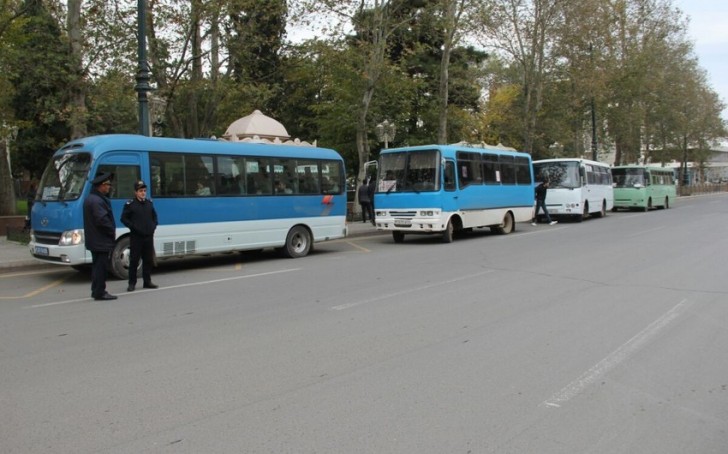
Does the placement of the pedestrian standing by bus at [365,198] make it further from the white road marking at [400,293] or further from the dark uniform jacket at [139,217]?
the dark uniform jacket at [139,217]

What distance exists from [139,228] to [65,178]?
255cm

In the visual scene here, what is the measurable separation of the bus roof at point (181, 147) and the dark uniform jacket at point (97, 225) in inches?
93.7

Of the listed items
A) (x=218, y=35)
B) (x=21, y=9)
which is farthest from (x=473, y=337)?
(x=21, y=9)

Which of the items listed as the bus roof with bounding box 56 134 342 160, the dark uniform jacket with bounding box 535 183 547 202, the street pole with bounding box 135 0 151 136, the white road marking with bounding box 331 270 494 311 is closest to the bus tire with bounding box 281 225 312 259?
the bus roof with bounding box 56 134 342 160

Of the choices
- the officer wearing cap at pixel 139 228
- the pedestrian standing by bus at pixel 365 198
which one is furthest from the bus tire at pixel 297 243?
the pedestrian standing by bus at pixel 365 198

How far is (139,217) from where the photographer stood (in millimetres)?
9766

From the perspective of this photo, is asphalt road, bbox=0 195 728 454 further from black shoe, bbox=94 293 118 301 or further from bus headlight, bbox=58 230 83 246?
bus headlight, bbox=58 230 83 246

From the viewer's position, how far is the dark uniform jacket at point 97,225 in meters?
8.88

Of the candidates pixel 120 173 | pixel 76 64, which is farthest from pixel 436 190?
pixel 76 64

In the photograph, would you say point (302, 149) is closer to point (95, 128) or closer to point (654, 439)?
point (654, 439)

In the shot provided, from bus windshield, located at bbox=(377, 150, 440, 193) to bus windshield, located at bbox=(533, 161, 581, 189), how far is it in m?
10.7

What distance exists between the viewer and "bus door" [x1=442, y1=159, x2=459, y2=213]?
55.5 ft

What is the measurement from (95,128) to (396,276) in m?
20.2

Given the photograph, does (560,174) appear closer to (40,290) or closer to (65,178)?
(65,178)
